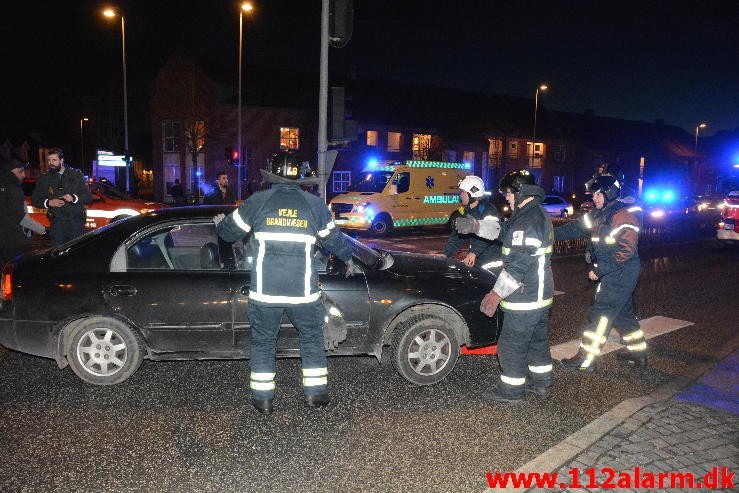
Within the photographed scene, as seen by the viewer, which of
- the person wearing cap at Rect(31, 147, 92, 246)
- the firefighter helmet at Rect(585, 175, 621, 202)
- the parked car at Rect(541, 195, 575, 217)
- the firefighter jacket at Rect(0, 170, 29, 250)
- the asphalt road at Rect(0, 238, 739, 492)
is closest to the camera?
the asphalt road at Rect(0, 238, 739, 492)

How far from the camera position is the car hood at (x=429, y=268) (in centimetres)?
507

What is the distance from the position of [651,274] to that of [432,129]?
105ft

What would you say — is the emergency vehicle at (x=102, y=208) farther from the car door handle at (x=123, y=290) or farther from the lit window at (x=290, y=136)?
the lit window at (x=290, y=136)

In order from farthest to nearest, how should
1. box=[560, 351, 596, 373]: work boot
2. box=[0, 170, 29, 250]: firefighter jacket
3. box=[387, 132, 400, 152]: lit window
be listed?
box=[387, 132, 400, 152]: lit window
box=[0, 170, 29, 250]: firefighter jacket
box=[560, 351, 596, 373]: work boot

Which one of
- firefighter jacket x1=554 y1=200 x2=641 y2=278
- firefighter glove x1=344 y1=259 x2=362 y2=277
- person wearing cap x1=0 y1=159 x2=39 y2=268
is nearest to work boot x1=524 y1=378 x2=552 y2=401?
firefighter jacket x1=554 y1=200 x2=641 y2=278

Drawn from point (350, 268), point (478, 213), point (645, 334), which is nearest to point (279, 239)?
point (350, 268)

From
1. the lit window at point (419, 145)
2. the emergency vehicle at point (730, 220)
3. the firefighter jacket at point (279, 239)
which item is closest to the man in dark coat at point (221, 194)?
the firefighter jacket at point (279, 239)

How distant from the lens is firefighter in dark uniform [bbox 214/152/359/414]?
4207mm

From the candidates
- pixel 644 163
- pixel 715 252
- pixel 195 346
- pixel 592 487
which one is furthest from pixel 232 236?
pixel 644 163

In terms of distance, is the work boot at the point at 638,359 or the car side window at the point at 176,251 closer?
the car side window at the point at 176,251

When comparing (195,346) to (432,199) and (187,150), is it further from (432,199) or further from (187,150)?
(187,150)

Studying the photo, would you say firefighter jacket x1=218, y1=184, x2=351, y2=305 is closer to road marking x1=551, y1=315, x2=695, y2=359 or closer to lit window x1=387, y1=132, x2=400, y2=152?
road marking x1=551, y1=315, x2=695, y2=359

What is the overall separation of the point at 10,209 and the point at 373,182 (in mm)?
12873

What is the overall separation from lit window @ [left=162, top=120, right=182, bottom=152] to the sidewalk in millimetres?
38183
